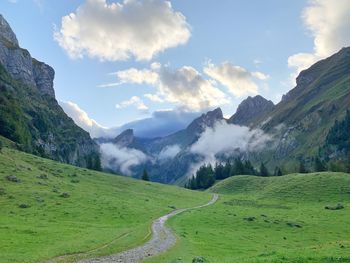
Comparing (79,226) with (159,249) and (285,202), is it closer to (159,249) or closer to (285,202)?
(159,249)

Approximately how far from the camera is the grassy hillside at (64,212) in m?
42.2

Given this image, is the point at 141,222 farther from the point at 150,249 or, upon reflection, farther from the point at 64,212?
the point at 150,249

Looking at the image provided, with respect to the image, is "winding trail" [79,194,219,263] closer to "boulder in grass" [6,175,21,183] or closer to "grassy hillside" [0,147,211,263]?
"grassy hillside" [0,147,211,263]

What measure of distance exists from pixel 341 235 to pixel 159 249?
37.6m

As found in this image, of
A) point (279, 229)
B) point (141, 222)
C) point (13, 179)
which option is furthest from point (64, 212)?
point (279, 229)

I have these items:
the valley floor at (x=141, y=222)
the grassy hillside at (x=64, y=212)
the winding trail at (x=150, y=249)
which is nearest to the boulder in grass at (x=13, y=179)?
the grassy hillside at (x=64, y=212)

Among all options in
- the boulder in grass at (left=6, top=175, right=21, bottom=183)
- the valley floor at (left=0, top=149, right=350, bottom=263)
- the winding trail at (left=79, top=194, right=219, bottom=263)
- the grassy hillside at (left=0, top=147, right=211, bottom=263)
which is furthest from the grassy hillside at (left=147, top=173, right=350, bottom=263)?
the boulder in grass at (left=6, top=175, right=21, bottom=183)

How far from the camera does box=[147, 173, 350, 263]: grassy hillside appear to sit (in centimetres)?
3922

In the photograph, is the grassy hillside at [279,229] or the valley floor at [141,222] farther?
the valley floor at [141,222]

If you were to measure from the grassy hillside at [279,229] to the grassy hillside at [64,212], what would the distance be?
8.08 metres

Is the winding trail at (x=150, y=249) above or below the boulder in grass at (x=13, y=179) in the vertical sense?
below

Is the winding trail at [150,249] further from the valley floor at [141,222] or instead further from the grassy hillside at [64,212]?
the grassy hillside at [64,212]

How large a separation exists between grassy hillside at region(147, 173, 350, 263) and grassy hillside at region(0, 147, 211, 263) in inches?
318

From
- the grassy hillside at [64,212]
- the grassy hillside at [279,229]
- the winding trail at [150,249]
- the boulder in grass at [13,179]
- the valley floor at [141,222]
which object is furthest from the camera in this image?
the boulder in grass at [13,179]
